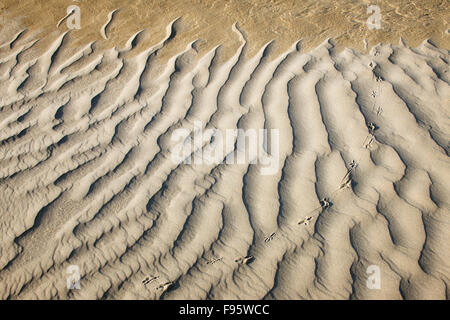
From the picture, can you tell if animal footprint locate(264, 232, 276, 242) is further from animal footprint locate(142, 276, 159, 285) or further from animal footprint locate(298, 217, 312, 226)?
animal footprint locate(142, 276, 159, 285)

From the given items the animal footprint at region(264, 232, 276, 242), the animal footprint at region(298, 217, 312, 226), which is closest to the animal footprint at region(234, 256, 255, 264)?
the animal footprint at region(264, 232, 276, 242)

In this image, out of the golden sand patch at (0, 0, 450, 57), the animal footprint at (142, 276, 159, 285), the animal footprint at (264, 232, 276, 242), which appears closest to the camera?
the animal footprint at (142, 276, 159, 285)

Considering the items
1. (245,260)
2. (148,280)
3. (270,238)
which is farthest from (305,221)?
(148,280)

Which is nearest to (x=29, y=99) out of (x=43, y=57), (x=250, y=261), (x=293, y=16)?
(x=43, y=57)

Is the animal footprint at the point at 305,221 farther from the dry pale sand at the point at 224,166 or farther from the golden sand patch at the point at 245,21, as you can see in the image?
the golden sand patch at the point at 245,21

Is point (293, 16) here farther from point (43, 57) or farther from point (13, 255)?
point (13, 255)

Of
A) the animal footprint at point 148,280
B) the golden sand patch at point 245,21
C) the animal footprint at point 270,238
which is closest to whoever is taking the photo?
the animal footprint at point 148,280

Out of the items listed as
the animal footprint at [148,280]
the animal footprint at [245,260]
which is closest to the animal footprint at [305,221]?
the animal footprint at [245,260]

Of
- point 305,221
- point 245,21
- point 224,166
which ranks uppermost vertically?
point 245,21

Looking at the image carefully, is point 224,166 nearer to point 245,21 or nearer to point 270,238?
point 270,238
